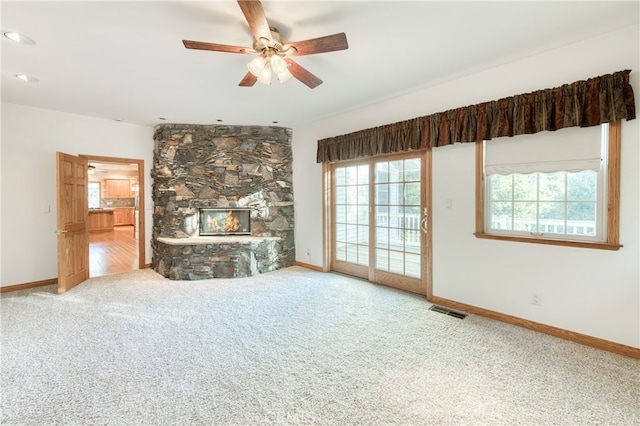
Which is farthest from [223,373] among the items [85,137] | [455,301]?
[85,137]

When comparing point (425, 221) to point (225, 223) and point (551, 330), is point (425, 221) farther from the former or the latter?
point (225, 223)

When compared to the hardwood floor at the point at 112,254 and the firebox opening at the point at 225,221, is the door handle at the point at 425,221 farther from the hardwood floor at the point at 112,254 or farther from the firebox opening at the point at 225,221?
the hardwood floor at the point at 112,254

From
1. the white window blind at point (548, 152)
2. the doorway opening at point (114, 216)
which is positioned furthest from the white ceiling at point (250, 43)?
the doorway opening at point (114, 216)

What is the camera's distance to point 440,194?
11.8 ft

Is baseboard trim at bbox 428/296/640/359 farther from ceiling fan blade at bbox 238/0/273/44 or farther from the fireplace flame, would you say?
the fireplace flame

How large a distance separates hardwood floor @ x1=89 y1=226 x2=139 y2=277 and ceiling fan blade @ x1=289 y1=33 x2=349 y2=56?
17.0ft

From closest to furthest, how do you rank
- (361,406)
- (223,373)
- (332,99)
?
(361,406) → (223,373) → (332,99)

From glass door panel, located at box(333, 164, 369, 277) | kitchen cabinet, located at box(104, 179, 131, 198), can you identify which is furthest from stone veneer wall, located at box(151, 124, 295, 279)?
kitchen cabinet, located at box(104, 179, 131, 198)

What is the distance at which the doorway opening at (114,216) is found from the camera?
17.7 feet

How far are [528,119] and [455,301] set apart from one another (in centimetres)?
214

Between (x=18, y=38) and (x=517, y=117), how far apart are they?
15.0ft

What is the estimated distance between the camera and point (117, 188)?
12.4m

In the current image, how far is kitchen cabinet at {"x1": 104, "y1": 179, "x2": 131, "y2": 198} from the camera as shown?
1221cm

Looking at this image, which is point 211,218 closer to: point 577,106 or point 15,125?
point 15,125
